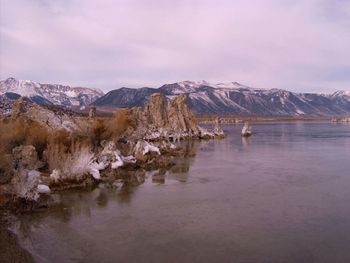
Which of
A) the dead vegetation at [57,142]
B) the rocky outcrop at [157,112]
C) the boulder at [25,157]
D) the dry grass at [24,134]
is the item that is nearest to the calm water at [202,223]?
the dead vegetation at [57,142]

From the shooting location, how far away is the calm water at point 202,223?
11.0 meters

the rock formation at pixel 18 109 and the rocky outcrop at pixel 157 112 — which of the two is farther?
the rocky outcrop at pixel 157 112

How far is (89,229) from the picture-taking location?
43.2ft

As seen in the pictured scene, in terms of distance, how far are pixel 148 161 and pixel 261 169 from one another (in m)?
7.03

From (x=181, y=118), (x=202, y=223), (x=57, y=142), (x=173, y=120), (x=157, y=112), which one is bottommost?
(x=202, y=223)

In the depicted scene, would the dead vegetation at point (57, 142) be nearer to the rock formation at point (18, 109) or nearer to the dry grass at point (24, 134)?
the dry grass at point (24, 134)

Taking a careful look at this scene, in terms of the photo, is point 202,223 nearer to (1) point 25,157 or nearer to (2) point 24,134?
(1) point 25,157

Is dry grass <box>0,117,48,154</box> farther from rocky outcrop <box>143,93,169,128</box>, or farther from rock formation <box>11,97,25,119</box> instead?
rocky outcrop <box>143,93,169,128</box>

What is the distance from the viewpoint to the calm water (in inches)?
435

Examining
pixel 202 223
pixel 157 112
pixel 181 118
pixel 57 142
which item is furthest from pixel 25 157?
pixel 157 112

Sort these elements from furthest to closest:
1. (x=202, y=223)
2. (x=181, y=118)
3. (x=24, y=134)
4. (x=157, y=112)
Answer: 1. (x=157, y=112)
2. (x=181, y=118)
3. (x=24, y=134)
4. (x=202, y=223)

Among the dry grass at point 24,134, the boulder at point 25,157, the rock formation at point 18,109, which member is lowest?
the boulder at point 25,157

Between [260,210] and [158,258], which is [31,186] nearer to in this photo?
[158,258]

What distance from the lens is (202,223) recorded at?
540 inches
